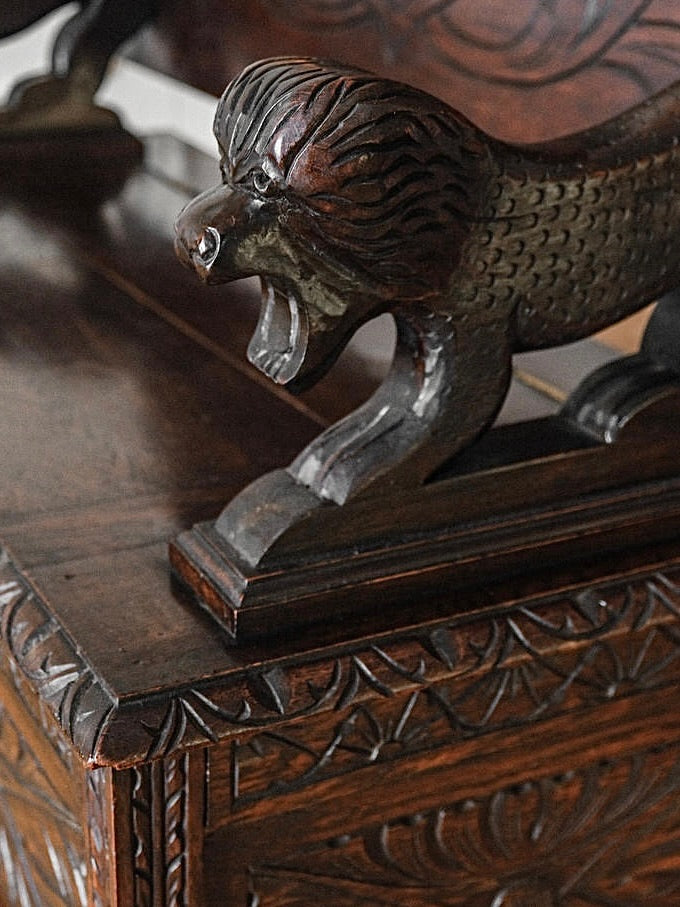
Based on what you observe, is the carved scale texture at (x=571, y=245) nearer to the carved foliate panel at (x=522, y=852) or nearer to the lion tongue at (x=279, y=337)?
the lion tongue at (x=279, y=337)

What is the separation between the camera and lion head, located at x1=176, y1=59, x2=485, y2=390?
57cm

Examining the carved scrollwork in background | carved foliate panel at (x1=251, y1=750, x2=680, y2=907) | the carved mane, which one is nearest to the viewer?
the carved mane

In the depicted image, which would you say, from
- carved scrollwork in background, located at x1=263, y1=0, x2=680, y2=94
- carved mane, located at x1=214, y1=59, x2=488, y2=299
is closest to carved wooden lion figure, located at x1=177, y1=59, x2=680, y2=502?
carved mane, located at x1=214, y1=59, x2=488, y2=299

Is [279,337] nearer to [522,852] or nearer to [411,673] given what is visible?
[411,673]

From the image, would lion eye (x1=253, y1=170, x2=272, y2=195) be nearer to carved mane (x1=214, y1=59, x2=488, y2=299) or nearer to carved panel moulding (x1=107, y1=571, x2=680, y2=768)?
carved mane (x1=214, y1=59, x2=488, y2=299)

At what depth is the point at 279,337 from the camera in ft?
2.11

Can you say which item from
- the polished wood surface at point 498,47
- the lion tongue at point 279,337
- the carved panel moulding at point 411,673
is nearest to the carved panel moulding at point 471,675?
the carved panel moulding at point 411,673

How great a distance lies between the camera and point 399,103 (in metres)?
0.58

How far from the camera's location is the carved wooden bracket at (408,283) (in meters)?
0.58

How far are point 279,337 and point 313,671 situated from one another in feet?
0.50

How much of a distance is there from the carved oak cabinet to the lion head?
0.41 ft

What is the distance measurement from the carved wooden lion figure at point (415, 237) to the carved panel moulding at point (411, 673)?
0.08m

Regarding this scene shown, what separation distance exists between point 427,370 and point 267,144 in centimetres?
14

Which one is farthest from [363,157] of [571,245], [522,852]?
[522,852]
